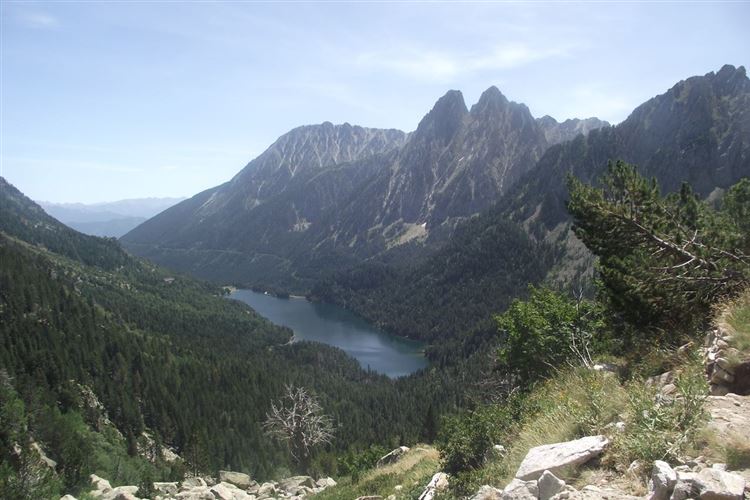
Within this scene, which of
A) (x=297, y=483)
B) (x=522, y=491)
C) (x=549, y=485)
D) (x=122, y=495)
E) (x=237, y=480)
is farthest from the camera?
(x=237, y=480)

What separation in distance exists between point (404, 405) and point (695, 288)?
138333 mm

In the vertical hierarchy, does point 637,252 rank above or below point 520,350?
above

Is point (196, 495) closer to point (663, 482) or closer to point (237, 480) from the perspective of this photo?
point (237, 480)

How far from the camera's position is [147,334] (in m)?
165

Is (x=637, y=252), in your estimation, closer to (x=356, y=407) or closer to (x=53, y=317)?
(x=356, y=407)

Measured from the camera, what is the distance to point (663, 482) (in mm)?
7715

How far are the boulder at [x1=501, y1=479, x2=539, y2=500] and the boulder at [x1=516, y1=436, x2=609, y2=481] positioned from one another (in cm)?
33

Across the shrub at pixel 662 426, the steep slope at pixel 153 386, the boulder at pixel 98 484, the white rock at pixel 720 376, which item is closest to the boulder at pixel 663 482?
the shrub at pixel 662 426

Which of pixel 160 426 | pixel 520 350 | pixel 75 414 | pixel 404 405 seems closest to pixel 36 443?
pixel 75 414

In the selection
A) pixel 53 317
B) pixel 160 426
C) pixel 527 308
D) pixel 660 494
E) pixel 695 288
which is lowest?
pixel 160 426

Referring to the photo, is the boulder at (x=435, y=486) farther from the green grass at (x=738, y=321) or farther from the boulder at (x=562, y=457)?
the green grass at (x=738, y=321)

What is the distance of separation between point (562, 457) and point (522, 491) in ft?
3.96

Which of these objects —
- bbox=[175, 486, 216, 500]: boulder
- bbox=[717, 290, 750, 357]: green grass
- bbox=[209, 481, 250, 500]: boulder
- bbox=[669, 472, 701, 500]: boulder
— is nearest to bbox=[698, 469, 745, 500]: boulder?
bbox=[669, 472, 701, 500]: boulder

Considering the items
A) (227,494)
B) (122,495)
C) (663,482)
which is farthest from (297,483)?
(663,482)
